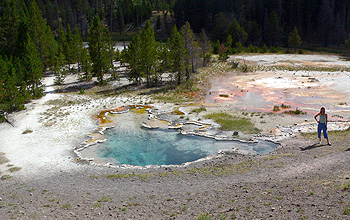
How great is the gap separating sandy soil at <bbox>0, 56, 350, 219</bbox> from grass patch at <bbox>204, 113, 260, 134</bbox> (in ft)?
11.5

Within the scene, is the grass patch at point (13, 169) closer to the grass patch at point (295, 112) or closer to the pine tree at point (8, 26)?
the grass patch at point (295, 112)

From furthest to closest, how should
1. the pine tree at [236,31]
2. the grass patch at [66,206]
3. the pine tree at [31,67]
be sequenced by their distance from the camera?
the pine tree at [236,31], the pine tree at [31,67], the grass patch at [66,206]

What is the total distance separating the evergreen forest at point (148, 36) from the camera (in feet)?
134

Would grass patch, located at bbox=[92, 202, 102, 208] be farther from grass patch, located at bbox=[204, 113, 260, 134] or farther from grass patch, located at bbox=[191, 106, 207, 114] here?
grass patch, located at bbox=[191, 106, 207, 114]

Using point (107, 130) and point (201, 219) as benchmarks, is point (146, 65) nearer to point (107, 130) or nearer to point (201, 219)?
point (107, 130)

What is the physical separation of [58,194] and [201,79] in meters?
36.8

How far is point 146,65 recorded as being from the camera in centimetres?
4312

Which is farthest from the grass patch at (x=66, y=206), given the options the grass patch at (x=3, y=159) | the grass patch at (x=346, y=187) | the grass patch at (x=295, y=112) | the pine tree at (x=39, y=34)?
the pine tree at (x=39, y=34)

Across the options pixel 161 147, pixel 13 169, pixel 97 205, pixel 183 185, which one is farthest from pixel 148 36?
pixel 97 205

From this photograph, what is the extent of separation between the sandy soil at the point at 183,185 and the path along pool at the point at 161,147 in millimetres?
1696

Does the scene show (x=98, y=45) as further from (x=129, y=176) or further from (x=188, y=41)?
(x=129, y=176)

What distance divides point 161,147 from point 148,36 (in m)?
25.3

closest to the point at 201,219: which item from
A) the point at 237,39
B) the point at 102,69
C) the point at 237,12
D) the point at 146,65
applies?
the point at 146,65

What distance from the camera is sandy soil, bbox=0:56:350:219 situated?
35.6 ft
